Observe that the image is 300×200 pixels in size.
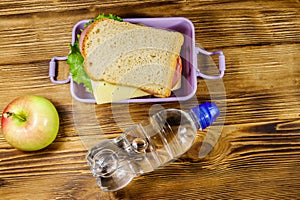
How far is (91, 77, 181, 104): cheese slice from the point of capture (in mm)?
1017

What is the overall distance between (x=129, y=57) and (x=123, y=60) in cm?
2

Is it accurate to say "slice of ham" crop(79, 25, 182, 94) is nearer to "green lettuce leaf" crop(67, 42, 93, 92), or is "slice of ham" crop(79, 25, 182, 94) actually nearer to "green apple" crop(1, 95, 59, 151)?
"green lettuce leaf" crop(67, 42, 93, 92)

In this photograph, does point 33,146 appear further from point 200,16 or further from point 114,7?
point 200,16

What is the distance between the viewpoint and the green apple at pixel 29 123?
38.8 inches

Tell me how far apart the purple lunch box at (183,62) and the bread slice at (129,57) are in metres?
0.04

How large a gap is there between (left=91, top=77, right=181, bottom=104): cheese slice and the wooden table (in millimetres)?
40

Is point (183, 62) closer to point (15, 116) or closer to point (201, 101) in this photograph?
point (201, 101)

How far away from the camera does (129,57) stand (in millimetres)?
1031

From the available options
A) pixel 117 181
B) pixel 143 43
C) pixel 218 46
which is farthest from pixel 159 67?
pixel 117 181

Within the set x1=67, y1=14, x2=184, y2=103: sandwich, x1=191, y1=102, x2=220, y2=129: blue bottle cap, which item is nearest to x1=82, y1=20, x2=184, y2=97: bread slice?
x1=67, y1=14, x2=184, y2=103: sandwich

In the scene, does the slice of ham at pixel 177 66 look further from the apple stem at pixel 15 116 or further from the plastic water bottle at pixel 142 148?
the apple stem at pixel 15 116

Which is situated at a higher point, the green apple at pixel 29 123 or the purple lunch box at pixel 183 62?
the purple lunch box at pixel 183 62

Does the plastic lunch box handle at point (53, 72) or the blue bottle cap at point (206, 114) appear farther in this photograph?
the plastic lunch box handle at point (53, 72)

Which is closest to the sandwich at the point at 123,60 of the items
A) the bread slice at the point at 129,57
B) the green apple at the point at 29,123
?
the bread slice at the point at 129,57
